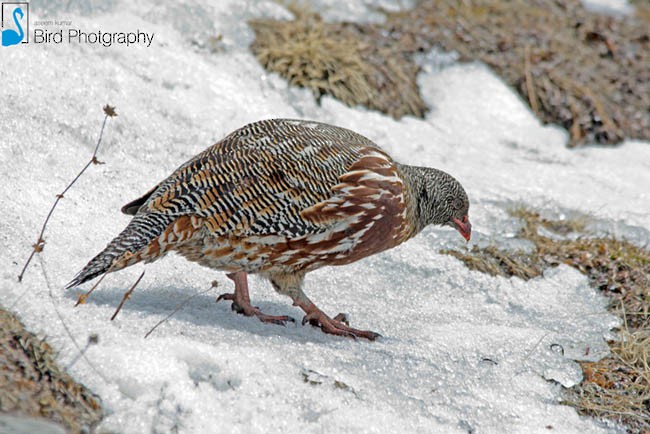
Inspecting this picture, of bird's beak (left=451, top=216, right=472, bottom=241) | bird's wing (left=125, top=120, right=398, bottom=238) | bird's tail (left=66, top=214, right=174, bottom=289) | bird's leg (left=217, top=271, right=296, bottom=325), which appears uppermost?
bird's wing (left=125, top=120, right=398, bottom=238)

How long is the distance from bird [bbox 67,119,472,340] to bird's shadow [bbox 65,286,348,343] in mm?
80

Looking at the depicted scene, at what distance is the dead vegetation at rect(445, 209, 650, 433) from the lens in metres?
4.80

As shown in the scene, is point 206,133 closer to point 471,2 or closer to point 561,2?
point 471,2

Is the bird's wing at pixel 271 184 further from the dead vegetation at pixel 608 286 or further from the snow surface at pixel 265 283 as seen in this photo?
the dead vegetation at pixel 608 286

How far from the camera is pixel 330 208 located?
15.8 feet

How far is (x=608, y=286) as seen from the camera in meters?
6.45

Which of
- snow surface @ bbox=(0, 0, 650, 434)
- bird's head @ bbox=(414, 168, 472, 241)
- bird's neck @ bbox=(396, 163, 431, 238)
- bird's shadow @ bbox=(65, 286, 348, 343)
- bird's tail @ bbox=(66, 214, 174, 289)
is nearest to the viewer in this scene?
snow surface @ bbox=(0, 0, 650, 434)

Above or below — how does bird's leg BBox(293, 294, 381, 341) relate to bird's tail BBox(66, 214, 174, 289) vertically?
below

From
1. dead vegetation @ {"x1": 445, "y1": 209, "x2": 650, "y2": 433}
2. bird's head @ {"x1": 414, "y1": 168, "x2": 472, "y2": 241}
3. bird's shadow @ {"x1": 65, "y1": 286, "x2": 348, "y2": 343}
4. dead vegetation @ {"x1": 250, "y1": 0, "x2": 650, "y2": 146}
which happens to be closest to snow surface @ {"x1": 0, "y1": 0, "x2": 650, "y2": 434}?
bird's shadow @ {"x1": 65, "y1": 286, "x2": 348, "y2": 343}

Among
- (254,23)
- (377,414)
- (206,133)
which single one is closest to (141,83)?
(206,133)

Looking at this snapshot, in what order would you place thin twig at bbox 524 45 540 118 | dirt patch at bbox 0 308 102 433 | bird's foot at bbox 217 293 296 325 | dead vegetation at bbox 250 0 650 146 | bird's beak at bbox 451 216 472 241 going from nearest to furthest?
1. dirt patch at bbox 0 308 102 433
2. bird's foot at bbox 217 293 296 325
3. bird's beak at bbox 451 216 472 241
4. dead vegetation at bbox 250 0 650 146
5. thin twig at bbox 524 45 540 118

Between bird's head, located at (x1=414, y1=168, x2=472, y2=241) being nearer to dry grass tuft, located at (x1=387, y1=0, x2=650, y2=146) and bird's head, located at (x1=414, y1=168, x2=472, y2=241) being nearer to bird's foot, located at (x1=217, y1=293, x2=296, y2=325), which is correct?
bird's foot, located at (x1=217, y1=293, x2=296, y2=325)

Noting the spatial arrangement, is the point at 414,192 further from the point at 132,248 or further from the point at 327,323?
the point at 132,248

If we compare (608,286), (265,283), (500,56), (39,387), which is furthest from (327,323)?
(500,56)
